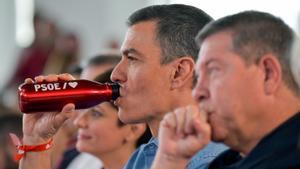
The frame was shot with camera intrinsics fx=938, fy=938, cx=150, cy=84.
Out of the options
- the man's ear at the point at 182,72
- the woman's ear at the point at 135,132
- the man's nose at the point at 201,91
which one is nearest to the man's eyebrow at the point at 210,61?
the man's nose at the point at 201,91

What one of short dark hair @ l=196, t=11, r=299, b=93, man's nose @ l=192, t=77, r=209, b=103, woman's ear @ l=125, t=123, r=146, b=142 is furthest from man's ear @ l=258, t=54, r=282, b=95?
woman's ear @ l=125, t=123, r=146, b=142

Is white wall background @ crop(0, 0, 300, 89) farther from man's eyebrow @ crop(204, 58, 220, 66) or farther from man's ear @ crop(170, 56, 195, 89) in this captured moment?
man's eyebrow @ crop(204, 58, 220, 66)

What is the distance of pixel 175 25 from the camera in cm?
229

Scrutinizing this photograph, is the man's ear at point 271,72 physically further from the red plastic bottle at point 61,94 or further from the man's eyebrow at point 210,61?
the red plastic bottle at point 61,94

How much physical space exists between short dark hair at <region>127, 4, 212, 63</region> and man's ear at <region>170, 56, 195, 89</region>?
0.02 m

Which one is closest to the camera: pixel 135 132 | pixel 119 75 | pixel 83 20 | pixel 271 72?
pixel 271 72

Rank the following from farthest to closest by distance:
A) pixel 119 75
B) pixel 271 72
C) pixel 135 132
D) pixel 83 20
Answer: pixel 83 20, pixel 135 132, pixel 119 75, pixel 271 72

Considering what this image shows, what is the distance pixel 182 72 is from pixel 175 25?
0.12 m

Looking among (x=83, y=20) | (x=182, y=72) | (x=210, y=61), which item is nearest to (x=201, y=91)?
(x=210, y=61)

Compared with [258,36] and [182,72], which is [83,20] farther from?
[258,36]

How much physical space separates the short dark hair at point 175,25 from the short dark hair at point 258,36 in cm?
44

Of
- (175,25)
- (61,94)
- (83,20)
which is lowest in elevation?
(83,20)

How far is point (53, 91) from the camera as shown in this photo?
223 centimetres

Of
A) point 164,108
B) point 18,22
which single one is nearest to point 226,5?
point 18,22
